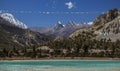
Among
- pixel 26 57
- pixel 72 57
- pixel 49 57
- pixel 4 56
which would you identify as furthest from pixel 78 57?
pixel 4 56

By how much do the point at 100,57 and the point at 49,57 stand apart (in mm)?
30953

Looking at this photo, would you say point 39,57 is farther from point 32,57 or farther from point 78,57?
point 78,57

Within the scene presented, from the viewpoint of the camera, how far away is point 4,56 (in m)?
200

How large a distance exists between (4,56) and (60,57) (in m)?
34.2

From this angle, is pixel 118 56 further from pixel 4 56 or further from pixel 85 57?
pixel 4 56

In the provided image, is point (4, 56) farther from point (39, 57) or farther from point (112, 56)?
point (112, 56)

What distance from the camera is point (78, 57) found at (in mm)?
195500

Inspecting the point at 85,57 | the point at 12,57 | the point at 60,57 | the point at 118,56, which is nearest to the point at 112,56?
the point at 118,56

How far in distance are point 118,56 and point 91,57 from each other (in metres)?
16.2

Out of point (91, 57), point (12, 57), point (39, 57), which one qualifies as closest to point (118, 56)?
point (91, 57)

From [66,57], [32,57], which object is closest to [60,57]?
[66,57]

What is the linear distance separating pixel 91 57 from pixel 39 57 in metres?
31.6

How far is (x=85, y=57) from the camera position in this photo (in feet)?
643

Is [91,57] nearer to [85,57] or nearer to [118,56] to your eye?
[85,57]
